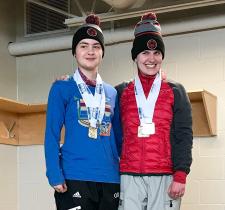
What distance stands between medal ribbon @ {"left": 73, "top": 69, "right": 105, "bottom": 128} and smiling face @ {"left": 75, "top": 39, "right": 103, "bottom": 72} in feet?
0.21

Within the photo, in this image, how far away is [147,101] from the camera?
85.4 inches

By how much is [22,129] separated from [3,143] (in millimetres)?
264

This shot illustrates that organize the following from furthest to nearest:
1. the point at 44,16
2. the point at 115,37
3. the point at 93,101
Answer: the point at 44,16, the point at 115,37, the point at 93,101

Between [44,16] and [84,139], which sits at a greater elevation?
[44,16]

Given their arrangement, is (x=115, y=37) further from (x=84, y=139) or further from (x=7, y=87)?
(x=84, y=139)

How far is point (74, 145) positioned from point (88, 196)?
9.5 inches

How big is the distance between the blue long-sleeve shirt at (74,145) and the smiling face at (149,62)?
0.29 metres

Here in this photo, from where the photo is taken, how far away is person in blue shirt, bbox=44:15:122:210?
6.74 ft

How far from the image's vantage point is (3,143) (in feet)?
12.1

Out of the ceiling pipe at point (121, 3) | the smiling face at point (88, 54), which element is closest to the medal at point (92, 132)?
the smiling face at point (88, 54)

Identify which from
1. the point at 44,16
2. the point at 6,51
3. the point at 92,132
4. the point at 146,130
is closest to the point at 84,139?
the point at 92,132

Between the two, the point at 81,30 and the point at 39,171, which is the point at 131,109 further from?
the point at 39,171

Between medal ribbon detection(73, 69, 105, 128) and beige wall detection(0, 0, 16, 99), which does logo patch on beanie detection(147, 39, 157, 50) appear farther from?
beige wall detection(0, 0, 16, 99)

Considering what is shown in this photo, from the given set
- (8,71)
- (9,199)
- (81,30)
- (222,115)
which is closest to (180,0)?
(222,115)
